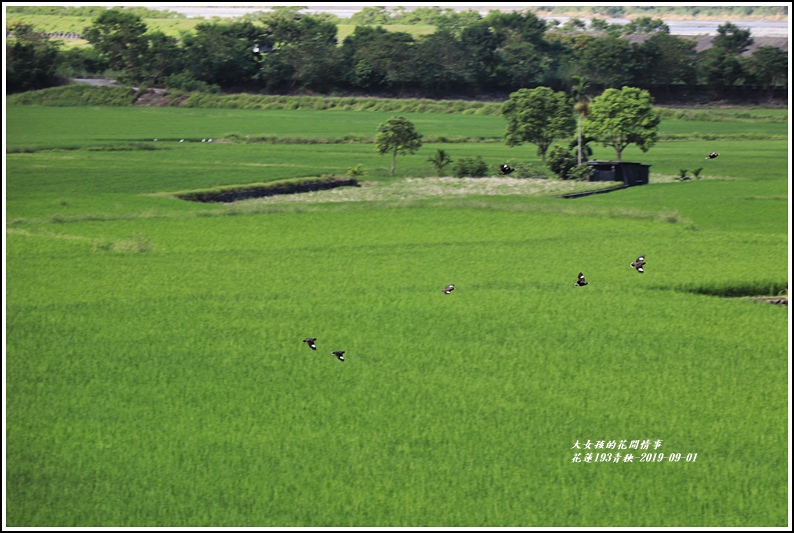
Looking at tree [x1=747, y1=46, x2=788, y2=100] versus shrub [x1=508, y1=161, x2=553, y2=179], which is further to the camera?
tree [x1=747, y1=46, x2=788, y2=100]

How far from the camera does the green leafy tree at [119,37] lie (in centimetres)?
3091

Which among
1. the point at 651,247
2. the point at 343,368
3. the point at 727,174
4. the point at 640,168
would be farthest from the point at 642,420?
the point at 727,174

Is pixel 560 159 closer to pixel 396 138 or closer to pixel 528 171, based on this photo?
pixel 528 171

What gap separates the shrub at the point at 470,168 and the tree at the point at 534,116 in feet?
3.15

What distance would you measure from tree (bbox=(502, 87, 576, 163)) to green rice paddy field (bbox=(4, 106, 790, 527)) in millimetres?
432

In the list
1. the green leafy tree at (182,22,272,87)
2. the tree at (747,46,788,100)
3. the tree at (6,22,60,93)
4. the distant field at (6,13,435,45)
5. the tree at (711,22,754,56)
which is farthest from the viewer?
the green leafy tree at (182,22,272,87)

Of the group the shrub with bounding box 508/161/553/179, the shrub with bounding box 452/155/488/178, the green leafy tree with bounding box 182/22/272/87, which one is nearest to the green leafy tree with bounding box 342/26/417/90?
the green leafy tree with bounding box 182/22/272/87

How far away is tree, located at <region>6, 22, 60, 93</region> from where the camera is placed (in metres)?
29.9

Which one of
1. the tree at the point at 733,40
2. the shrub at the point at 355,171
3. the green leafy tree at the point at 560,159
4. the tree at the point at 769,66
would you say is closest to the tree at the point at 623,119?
the green leafy tree at the point at 560,159

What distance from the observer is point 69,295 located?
2202 cm

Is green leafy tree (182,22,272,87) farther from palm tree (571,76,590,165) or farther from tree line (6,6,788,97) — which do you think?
palm tree (571,76,590,165)

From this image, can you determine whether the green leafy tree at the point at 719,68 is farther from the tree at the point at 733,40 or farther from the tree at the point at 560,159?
the tree at the point at 560,159

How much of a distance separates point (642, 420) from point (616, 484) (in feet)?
6.14

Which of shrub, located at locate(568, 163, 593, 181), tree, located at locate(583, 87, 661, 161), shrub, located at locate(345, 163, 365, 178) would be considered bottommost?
shrub, located at locate(345, 163, 365, 178)
